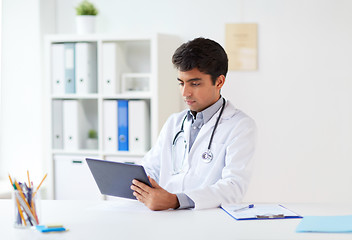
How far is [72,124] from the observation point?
11.7ft

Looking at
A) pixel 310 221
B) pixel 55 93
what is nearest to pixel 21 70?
pixel 55 93

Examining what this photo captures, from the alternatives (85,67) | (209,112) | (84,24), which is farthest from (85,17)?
(209,112)

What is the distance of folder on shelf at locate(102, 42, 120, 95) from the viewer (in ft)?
11.3

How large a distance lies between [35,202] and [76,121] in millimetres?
1909

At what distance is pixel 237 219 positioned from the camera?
176 centimetres

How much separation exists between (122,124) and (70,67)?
1.76 feet

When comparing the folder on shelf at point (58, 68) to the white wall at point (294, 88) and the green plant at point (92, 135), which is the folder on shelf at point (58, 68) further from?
the white wall at point (294, 88)

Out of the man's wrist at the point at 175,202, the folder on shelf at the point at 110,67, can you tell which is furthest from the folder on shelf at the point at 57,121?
the man's wrist at the point at 175,202

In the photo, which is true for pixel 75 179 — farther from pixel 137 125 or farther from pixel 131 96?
pixel 131 96

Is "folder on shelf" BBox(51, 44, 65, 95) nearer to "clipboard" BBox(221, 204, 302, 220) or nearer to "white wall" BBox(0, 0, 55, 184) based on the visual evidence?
"white wall" BBox(0, 0, 55, 184)

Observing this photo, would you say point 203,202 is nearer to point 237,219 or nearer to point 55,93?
point 237,219

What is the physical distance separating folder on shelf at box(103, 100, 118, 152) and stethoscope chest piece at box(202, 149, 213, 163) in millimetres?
1381

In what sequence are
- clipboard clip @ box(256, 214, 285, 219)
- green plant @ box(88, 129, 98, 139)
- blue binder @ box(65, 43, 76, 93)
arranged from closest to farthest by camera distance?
1. clipboard clip @ box(256, 214, 285, 219)
2. blue binder @ box(65, 43, 76, 93)
3. green plant @ box(88, 129, 98, 139)

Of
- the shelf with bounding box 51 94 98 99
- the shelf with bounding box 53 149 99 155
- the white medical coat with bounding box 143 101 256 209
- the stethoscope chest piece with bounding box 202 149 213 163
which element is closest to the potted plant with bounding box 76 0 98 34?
the shelf with bounding box 51 94 98 99
